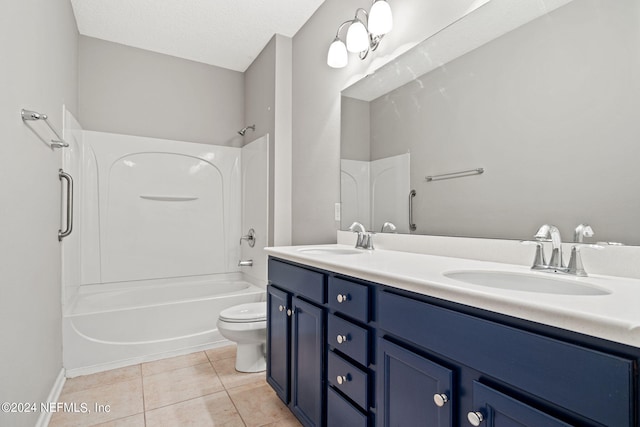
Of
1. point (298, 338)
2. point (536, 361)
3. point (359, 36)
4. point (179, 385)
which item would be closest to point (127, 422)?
point (179, 385)

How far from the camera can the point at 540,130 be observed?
1.18 m

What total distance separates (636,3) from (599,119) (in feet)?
1.08

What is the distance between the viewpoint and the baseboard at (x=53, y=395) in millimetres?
1620

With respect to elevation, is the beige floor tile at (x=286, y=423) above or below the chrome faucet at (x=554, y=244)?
below

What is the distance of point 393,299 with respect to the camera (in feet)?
3.37

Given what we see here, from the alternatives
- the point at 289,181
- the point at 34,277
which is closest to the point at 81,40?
the point at 289,181

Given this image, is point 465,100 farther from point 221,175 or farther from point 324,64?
point 221,175

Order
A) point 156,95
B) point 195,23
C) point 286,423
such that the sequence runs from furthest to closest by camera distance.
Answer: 1. point 156,95
2. point 195,23
3. point 286,423

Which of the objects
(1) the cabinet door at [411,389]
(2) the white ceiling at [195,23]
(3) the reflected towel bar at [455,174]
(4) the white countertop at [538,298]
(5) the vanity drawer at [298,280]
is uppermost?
(2) the white ceiling at [195,23]

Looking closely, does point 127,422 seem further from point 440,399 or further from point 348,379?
point 440,399

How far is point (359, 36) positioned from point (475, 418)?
1886 millimetres

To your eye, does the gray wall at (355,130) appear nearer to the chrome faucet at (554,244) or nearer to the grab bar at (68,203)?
the chrome faucet at (554,244)

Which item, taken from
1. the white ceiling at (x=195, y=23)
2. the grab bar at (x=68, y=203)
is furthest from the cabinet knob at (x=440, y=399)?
the white ceiling at (x=195, y=23)

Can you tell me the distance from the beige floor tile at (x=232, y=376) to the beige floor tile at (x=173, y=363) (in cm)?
15
